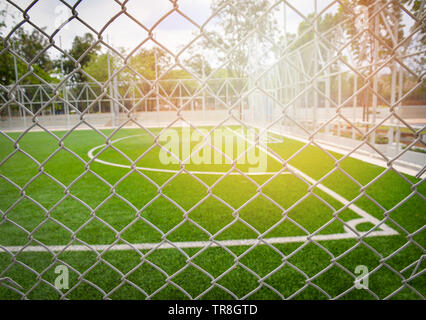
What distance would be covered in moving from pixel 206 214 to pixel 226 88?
64.5 feet

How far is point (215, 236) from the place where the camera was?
4.22 feet

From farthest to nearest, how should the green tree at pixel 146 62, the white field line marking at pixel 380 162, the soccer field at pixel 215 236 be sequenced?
the white field line marking at pixel 380 162 < the green tree at pixel 146 62 < the soccer field at pixel 215 236

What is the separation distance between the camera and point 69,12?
1031 millimetres

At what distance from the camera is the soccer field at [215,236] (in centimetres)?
126

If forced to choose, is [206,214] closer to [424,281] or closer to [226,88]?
[424,281]

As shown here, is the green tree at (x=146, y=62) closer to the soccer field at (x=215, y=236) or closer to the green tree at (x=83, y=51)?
the green tree at (x=83, y=51)

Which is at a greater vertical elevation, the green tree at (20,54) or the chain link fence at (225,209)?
the green tree at (20,54)

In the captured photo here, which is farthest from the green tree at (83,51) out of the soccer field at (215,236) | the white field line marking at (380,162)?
the white field line marking at (380,162)

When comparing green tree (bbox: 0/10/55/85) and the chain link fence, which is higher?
green tree (bbox: 0/10/55/85)

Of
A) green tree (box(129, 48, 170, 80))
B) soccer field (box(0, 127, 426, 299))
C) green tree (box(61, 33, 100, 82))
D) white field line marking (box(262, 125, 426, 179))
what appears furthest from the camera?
white field line marking (box(262, 125, 426, 179))

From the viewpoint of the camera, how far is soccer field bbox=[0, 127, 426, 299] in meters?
1.26

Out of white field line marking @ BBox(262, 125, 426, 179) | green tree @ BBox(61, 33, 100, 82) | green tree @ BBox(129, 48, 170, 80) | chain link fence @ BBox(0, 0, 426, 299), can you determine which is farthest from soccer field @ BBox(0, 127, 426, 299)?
green tree @ BBox(129, 48, 170, 80)

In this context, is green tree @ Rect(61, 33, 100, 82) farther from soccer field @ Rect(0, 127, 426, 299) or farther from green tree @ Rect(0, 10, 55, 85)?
soccer field @ Rect(0, 127, 426, 299)
